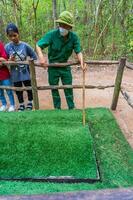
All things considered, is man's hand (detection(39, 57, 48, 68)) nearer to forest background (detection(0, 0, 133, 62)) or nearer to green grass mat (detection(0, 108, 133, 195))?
green grass mat (detection(0, 108, 133, 195))

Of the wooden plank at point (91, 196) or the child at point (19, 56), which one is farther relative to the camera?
the child at point (19, 56)

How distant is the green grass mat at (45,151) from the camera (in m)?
3.41

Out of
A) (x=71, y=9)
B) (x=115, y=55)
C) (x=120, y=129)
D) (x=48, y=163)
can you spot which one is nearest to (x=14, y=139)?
(x=48, y=163)

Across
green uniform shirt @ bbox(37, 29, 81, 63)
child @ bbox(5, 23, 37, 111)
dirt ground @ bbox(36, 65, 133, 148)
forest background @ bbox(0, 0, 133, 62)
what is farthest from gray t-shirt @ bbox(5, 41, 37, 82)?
forest background @ bbox(0, 0, 133, 62)

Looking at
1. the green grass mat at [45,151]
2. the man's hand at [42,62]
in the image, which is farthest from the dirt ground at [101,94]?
the man's hand at [42,62]

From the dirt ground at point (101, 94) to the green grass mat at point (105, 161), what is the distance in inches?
11.4

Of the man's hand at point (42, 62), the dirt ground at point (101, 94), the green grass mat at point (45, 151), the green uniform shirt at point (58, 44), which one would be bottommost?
the dirt ground at point (101, 94)

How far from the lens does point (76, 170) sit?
3.41 m

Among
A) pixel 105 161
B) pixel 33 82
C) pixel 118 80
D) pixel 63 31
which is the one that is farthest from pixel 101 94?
pixel 105 161

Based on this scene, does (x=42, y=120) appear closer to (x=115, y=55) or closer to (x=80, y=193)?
(x=80, y=193)

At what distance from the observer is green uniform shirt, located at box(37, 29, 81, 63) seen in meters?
4.56

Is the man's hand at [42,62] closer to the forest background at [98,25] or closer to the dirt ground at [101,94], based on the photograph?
the dirt ground at [101,94]

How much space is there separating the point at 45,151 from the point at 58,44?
158cm

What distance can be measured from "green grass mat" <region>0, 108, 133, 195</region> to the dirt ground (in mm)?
289
